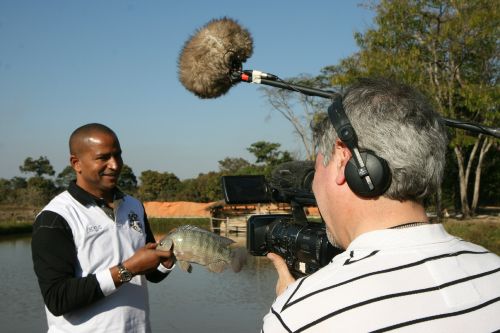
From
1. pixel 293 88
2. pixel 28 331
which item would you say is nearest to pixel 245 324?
pixel 28 331

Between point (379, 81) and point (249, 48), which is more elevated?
point (249, 48)

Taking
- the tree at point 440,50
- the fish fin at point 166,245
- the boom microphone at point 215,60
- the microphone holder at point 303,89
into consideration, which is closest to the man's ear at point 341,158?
the microphone holder at point 303,89

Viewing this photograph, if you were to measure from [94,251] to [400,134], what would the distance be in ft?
5.58

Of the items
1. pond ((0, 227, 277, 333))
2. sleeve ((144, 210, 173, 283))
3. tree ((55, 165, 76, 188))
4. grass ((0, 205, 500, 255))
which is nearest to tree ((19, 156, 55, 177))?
tree ((55, 165, 76, 188))

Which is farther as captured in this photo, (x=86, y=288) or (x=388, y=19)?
(x=388, y=19)

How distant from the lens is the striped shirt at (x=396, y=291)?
0.98 m

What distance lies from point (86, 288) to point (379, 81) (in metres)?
1.55

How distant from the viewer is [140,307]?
257 centimetres

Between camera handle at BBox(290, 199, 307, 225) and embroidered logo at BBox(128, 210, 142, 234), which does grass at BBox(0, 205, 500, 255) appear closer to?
→ embroidered logo at BBox(128, 210, 142, 234)

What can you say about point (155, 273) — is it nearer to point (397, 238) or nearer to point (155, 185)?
point (397, 238)

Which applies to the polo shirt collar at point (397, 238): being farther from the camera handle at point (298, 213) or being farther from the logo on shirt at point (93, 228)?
the logo on shirt at point (93, 228)

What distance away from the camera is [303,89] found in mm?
2127

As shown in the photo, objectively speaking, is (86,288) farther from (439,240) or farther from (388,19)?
(388,19)

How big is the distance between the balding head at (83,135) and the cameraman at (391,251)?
1.65 metres
